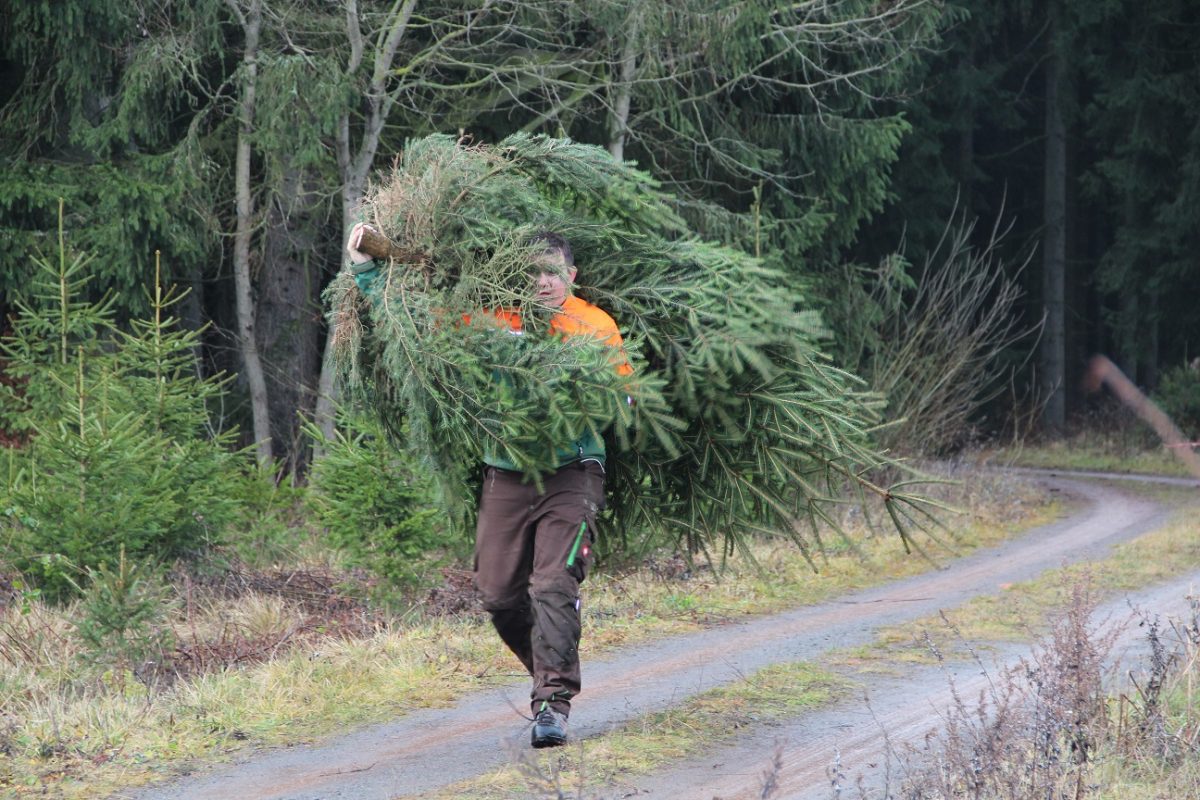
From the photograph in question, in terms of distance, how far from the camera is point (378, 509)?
8312 mm

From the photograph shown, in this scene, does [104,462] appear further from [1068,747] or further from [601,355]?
[1068,747]

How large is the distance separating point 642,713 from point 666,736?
446 millimetres

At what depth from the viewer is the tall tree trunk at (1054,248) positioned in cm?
2909

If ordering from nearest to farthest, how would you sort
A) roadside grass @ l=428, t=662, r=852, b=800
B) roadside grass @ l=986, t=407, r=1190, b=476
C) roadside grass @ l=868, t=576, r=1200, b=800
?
roadside grass @ l=868, t=576, r=1200, b=800 → roadside grass @ l=428, t=662, r=852, b=800 → roadside grass @ l=986, t=407, r=1190, b=476

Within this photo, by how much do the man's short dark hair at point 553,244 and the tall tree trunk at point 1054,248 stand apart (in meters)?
25.2

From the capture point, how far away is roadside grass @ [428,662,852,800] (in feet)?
15.2

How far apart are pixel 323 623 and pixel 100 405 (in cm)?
205

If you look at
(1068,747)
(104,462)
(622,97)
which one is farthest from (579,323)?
(622,97)

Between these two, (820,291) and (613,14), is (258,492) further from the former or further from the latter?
(820,291)

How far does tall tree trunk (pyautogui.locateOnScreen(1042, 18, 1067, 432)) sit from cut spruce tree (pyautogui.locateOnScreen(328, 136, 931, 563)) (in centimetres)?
2452

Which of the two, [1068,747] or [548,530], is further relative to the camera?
[548,530]

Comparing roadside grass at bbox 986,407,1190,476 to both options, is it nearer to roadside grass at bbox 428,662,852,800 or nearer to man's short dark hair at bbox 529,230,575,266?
roadside grass at bbox 428,662,852,800

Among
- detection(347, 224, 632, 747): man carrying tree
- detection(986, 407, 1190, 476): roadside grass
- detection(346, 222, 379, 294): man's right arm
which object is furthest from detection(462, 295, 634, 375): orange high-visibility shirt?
detection(986, 407, 1190, 476): roadside grass

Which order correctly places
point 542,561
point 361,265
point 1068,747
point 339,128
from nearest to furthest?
point 1068,747 < point 542,561 < point 361,265 < point 339,128
